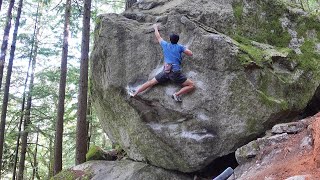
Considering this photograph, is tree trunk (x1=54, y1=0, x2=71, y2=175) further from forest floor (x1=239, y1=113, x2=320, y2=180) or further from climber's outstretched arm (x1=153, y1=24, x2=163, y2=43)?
forest floor (x1=239, y1=113, x2=320, y2=180)

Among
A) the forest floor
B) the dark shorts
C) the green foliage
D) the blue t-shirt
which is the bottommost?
the green foliage

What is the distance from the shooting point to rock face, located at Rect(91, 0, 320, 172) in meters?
7.88

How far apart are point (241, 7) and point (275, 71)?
2.28 meters

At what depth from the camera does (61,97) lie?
13.8 m

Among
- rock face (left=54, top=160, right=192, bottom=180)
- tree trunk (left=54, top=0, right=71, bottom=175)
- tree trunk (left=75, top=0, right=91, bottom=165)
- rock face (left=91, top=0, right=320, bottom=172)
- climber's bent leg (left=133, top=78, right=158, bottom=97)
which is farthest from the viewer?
tree trunk (left=54, top=0, right=71, bottom=175)

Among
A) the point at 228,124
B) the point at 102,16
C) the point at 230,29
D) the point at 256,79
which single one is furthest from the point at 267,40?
the point at 102,16

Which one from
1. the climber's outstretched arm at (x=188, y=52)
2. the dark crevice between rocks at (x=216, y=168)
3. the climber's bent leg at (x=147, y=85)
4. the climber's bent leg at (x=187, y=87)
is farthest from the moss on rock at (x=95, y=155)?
the climber's outstretched arm at (x=188, y=52)

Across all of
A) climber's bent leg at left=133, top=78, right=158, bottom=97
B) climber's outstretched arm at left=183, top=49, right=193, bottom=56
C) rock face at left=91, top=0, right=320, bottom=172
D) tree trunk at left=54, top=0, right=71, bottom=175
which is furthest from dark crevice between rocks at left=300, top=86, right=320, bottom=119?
tree trunk at left=54, top=0, right=71, bottom=175

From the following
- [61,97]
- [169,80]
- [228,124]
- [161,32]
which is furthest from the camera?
[61,97]

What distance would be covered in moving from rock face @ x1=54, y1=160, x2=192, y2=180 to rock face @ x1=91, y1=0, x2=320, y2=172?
9.5 inches

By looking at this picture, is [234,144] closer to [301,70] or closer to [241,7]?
[301,70]

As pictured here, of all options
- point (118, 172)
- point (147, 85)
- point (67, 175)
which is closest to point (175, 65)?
point (147, 85)

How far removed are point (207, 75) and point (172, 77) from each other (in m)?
0.89

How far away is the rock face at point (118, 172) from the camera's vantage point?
884 centimetres
